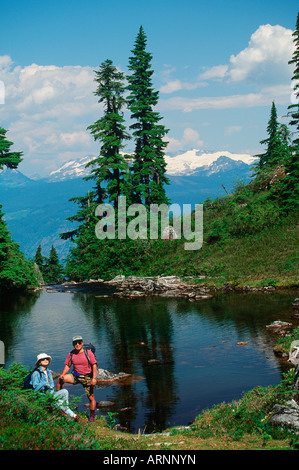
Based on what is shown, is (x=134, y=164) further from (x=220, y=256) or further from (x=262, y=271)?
(x=262, y=271)

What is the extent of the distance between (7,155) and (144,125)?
1582 centimetres

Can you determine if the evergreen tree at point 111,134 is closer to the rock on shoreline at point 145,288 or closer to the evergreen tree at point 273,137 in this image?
the rock on shoreline at point 145,288

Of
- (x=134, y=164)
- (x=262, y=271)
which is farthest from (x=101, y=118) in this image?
(x=262, y=271)

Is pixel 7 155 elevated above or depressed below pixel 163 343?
above

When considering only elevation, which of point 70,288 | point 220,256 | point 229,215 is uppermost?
point 229,215

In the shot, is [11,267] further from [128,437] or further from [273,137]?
[273,137]

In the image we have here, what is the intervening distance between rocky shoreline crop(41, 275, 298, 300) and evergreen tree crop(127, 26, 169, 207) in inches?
457

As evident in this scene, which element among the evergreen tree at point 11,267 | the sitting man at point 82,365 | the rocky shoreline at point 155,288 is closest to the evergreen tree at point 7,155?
the evergreen tree at point 11,267

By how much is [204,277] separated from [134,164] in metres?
18.5

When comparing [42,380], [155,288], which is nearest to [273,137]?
[155,288]

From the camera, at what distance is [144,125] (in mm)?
46688

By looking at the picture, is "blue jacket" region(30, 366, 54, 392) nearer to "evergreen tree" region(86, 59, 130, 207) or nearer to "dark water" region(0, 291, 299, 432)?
"dark water" region(0, 291, 299, 432)

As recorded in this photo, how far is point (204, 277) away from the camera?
107 ft

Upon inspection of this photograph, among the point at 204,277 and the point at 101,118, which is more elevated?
the point at 101,118
